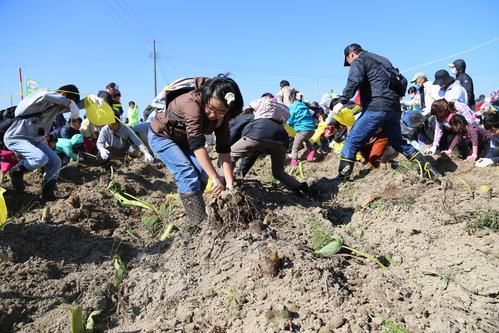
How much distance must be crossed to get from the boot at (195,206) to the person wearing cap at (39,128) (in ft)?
7.42

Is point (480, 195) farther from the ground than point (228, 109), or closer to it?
closer to it

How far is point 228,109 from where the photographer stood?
10.4 ft

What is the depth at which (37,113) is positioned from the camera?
488cm

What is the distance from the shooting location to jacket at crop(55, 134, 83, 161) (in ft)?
23.6

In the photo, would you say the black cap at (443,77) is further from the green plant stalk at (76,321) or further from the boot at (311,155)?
the green plant stalk at (76,321)

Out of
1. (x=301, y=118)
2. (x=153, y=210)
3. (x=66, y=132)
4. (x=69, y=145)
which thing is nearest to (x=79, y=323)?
(x=153, y=210)

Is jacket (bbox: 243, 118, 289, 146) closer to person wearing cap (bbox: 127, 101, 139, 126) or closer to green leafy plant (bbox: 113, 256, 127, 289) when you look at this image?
green leafy plant (bbox: 113, 256, 127, 289)

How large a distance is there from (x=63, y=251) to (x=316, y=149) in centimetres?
598

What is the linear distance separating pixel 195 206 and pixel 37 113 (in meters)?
2.60

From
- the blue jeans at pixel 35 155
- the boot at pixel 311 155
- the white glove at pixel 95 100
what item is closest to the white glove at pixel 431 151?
the boot at pixel 311 155

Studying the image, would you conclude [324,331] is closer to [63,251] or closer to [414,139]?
[63,251]

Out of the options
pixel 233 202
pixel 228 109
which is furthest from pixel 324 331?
pixel 228 109

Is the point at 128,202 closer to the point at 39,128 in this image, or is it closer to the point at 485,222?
the point at 39,128

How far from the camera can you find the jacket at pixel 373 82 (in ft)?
15.9
